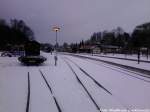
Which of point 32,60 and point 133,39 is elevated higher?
point 133,39

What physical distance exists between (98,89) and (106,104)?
391cm

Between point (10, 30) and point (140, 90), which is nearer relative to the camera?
point (140, 90)

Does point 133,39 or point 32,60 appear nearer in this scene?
point 32,60

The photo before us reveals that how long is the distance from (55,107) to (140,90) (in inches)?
215

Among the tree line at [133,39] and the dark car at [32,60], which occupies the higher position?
the tree line at [133,39]

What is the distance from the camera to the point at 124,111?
890 centimetres

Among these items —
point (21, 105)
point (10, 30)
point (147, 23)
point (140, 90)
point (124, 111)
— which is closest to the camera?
point (124, 111)

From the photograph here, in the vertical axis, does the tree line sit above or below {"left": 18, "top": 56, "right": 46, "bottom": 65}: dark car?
above

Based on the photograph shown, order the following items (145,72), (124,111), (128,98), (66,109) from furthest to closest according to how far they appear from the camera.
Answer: (145,72) → (128,98) → (66,109) → (124,111)

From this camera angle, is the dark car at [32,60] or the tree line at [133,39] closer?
the dark car at [32,60]

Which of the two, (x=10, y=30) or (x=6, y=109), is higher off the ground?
(x=10, y=30)

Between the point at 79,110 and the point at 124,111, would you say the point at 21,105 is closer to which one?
the point at 79,110

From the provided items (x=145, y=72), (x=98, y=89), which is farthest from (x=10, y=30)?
(x=98, y=89)

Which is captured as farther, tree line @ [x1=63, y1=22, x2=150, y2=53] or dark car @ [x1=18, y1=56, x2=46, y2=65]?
tree line @ [x1=63, y1=22, x2=150, y2=53]
